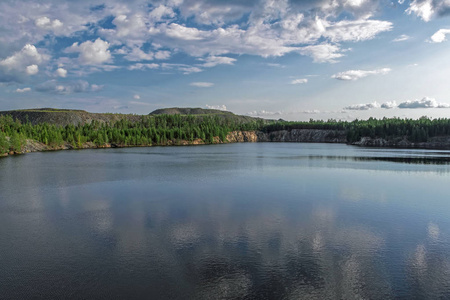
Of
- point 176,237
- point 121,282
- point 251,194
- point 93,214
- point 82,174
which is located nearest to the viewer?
point 121,282

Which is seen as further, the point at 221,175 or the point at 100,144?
the point at 100,144

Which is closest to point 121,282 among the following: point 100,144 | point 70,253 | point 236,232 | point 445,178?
point 70,253

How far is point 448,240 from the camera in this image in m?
25.1

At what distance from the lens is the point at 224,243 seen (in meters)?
23.8

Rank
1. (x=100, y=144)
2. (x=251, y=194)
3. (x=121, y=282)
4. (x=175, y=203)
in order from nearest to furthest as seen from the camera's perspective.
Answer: (x=121, y=282), (x=175, y=203), (x=251, y=194), (x=100, y=144)

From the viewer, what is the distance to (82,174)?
207 feet

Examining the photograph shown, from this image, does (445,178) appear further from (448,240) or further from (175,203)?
(175,203)

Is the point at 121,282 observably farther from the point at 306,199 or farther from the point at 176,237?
the point at 306,199

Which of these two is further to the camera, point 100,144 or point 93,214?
point 100,144

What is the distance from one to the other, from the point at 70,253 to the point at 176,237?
735 cm

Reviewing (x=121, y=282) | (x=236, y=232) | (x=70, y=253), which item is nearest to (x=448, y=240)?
(x=236, y=232)

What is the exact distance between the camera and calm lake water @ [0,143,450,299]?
17.3 m

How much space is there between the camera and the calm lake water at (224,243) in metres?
17.3

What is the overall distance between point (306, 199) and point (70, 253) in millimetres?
27451
